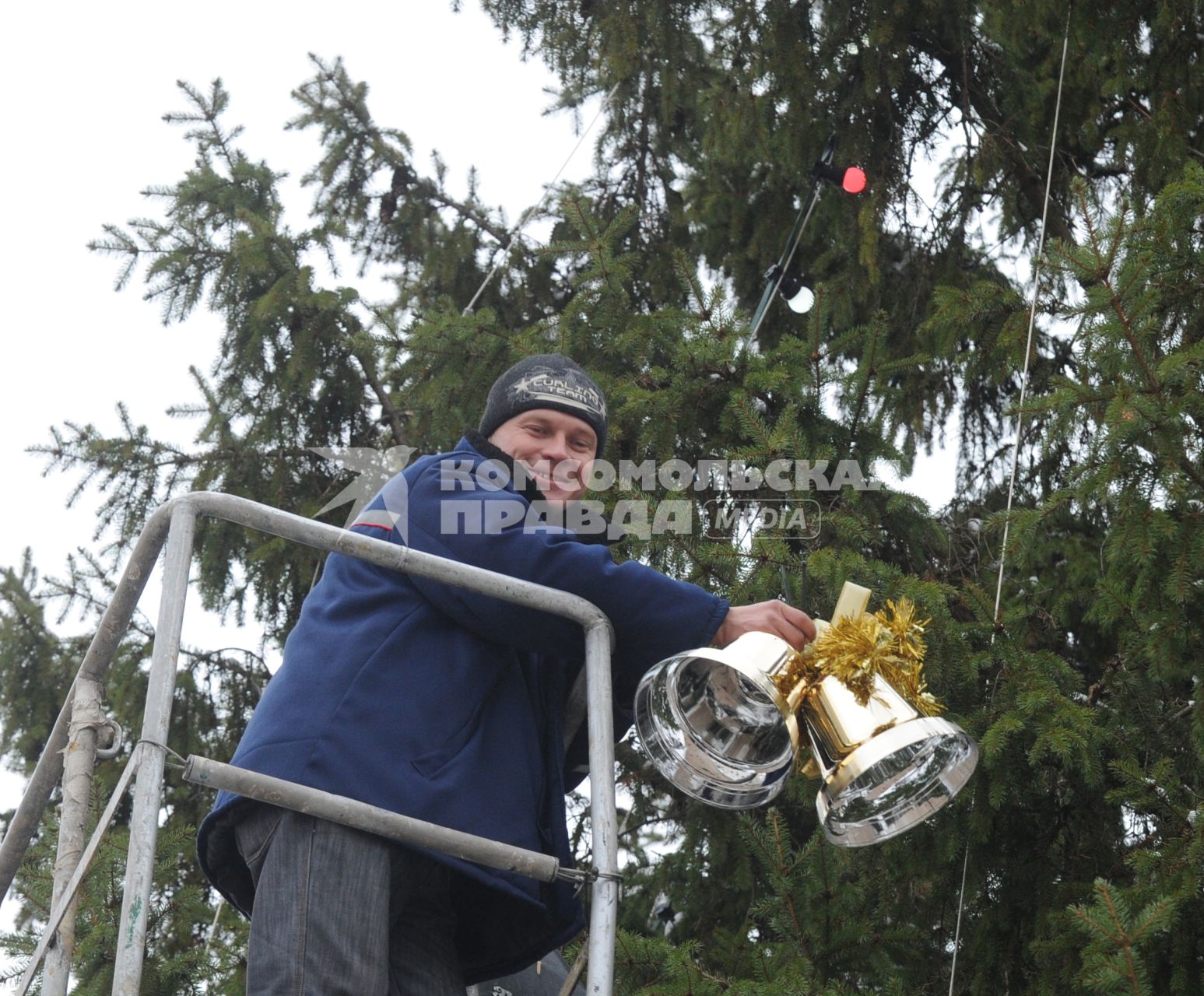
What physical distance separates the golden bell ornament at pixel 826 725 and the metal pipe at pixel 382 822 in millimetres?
407

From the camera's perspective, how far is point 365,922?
261 centimetres

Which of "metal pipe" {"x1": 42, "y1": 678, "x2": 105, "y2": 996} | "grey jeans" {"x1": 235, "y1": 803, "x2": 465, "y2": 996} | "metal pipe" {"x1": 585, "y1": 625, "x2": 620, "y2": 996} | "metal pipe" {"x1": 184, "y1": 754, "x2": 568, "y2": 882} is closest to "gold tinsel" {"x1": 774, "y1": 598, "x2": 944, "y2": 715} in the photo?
"metal pipe" {"x1": 585, "y1": 625, "x2": 620, "y2": 996}

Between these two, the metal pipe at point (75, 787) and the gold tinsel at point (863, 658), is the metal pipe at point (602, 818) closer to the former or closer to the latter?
the gold tinsel at point (863, 658)

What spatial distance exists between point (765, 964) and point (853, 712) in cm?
205

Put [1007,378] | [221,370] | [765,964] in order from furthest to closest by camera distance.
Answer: [221,370] < [1007,378] < [765,964]

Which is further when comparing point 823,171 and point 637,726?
point 823,171

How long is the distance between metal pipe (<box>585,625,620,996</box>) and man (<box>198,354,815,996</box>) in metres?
0.11

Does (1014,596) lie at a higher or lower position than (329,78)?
lower

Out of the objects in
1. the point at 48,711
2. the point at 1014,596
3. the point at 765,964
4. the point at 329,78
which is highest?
the point at 329,78

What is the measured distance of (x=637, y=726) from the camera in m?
2.81

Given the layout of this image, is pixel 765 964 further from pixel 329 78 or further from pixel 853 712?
pixel 329 78

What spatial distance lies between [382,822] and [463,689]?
0.42 m

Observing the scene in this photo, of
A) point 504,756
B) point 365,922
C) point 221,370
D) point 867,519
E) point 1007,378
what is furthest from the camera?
point 221,370

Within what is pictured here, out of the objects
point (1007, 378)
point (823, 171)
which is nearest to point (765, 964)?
point (1007, 378)
